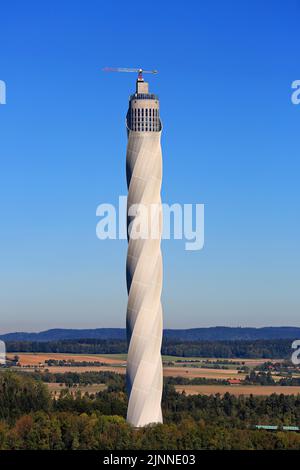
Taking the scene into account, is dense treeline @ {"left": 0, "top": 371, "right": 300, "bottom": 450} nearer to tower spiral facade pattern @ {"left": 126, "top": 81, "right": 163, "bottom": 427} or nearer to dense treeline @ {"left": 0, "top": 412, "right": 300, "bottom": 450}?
dense treeline @ {"left": 0, "top": 412, "right": 300, "bottom": 450}

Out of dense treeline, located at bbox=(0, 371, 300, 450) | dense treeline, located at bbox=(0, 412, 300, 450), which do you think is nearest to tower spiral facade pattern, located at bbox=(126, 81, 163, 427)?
dense treeline, located at bbox=(0, 371, 300, 450)

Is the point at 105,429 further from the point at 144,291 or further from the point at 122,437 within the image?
the point at 144,291

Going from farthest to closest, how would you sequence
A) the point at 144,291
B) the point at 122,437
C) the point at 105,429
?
1. the point at 144,291
2. the point at 105,429
3. the point at 122,437

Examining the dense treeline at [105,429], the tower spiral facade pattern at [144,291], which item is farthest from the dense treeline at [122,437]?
the tower spiral facade pattern at [144,291]

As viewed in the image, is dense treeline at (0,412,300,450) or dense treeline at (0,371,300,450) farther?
dense treeline at (0,371,300,450)

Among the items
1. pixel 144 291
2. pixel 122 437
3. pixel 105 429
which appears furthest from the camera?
pixel 144 291

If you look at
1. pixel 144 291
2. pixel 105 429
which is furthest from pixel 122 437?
pixel 144 291

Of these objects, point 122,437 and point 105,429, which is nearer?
point 122,437

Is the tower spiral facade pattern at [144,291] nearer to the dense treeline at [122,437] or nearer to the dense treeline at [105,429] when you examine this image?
the dense treeline at [105,429]
